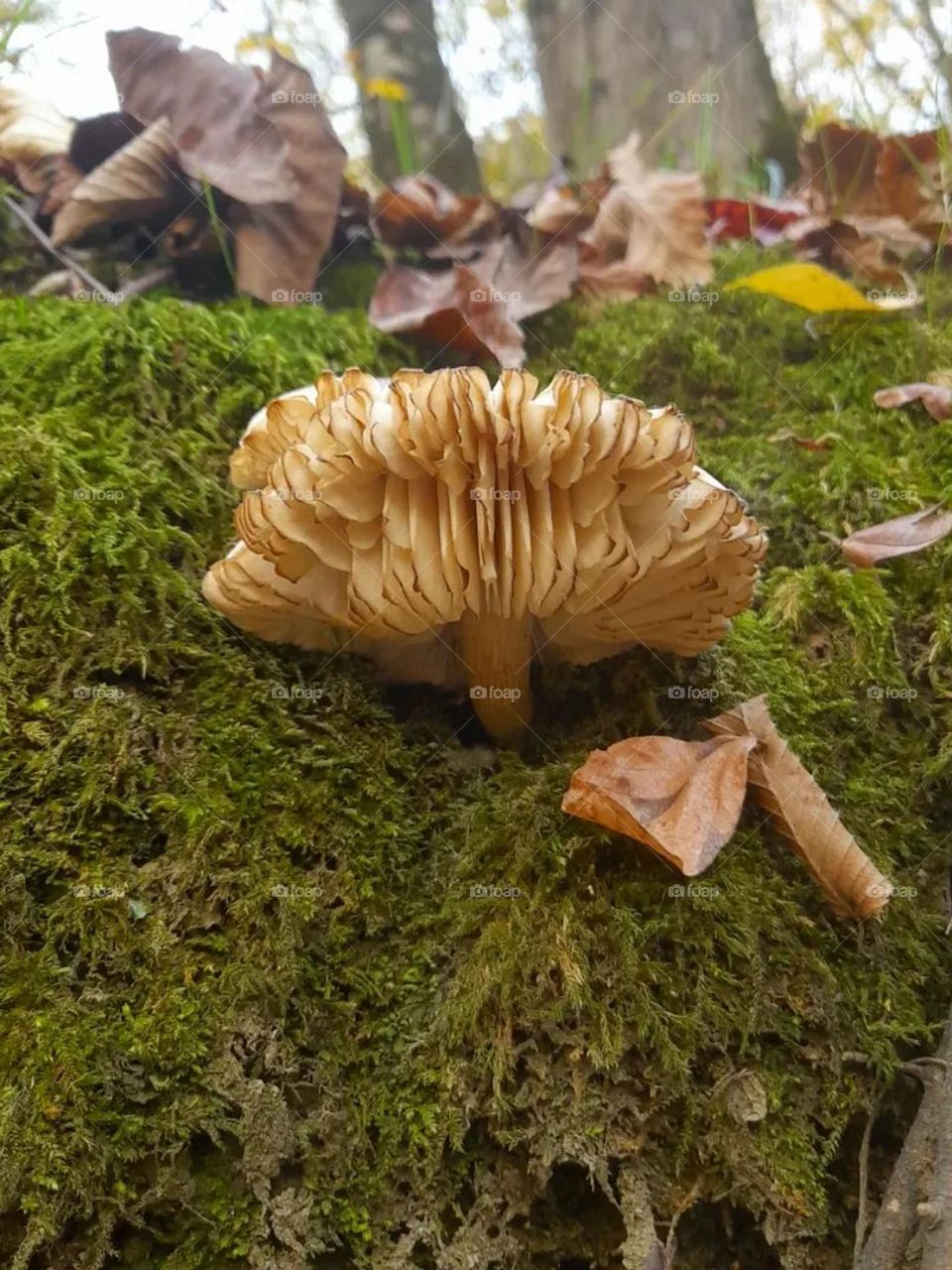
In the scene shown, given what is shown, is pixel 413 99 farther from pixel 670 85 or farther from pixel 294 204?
pixel 294 204

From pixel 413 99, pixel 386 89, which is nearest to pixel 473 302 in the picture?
pixel 386 89

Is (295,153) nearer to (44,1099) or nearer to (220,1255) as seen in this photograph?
(44,1099)

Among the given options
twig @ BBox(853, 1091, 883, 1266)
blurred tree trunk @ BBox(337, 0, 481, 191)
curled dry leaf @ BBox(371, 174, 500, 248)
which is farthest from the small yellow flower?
twig @ BBox(853, 1091, 883, 1266)

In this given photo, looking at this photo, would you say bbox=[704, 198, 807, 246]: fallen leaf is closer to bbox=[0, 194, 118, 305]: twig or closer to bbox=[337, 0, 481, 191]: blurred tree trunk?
bbox=[337, 0, 481, 191]: blurred tree trunk

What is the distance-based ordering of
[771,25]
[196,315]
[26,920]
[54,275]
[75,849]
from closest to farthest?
[26,920] < [75,849] < [196,315] < [54,275] < [771,25]

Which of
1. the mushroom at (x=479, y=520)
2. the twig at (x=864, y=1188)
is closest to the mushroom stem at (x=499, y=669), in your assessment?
the mushroom at (x=479, y=520)

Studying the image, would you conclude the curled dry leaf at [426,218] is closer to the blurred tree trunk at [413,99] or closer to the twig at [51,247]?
the twig at [51,247]

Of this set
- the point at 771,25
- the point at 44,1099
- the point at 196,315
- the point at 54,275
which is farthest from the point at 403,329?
the point at 771,25
